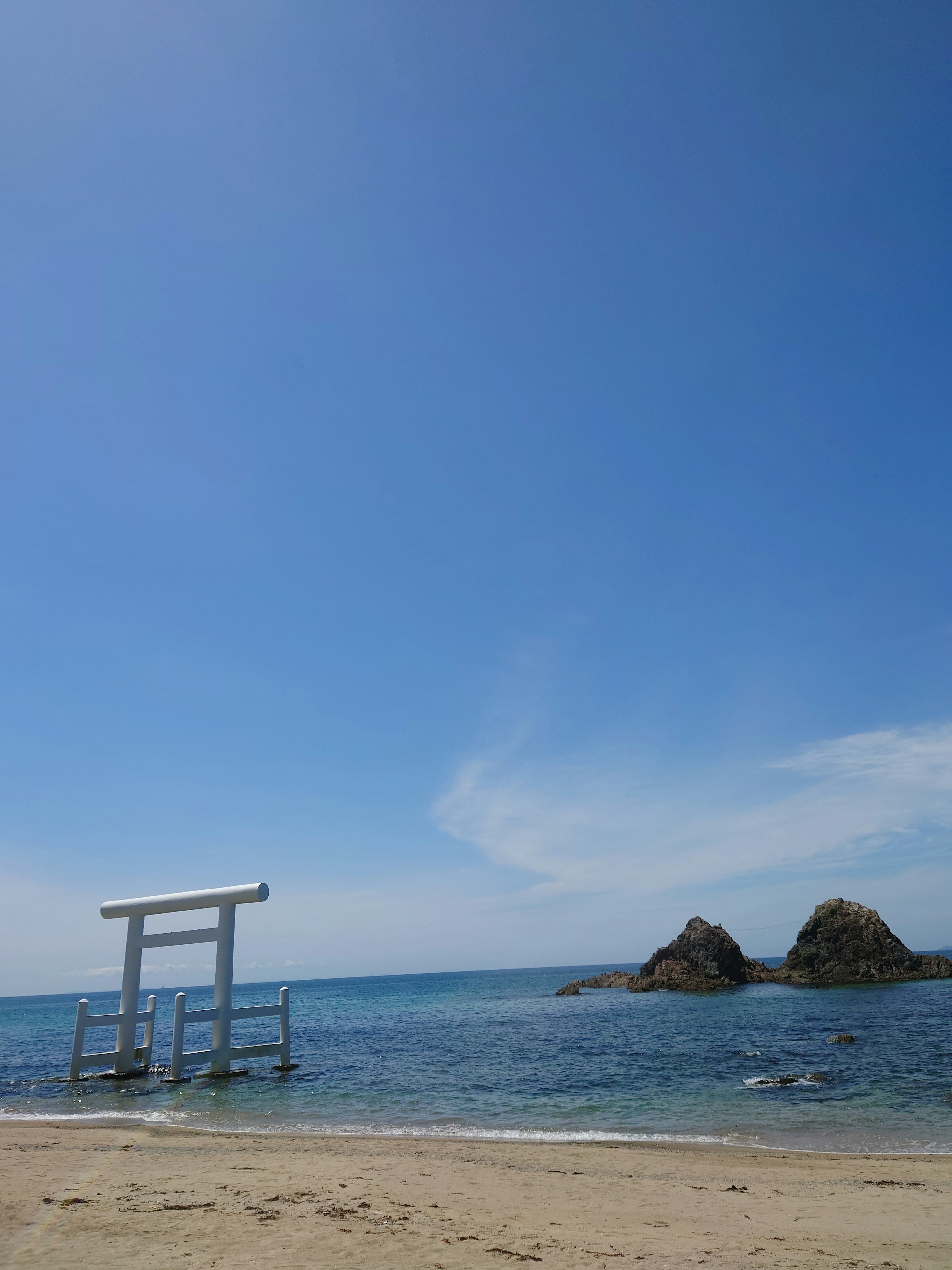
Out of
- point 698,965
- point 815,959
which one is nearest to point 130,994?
point 698,965

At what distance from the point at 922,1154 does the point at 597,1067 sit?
1169 centimetres

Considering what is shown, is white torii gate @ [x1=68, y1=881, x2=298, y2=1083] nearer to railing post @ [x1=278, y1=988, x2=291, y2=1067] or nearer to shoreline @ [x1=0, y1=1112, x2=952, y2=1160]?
railing post @ [x1=278, y1=988, x2=291, y2=1067]

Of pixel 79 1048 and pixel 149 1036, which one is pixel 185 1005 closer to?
pixel 79 1048

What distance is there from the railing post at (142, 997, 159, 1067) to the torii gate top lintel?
4.11 metres

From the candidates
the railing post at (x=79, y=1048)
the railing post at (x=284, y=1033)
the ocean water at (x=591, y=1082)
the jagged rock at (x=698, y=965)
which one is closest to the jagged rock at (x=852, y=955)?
the jagged rock at (x=698, y=965)

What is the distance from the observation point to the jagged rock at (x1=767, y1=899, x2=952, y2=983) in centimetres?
5981

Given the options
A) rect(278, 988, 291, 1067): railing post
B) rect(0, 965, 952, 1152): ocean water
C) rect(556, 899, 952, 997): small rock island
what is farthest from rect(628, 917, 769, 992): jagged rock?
rect(278, 988, 291, 1067): railing post

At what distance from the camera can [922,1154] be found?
1205 cm

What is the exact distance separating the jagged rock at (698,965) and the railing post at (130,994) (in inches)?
1893

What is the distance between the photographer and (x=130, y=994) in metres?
21.6

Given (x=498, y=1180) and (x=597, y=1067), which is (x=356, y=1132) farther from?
(x=597, y=1067)

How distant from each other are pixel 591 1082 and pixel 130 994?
13778 mm

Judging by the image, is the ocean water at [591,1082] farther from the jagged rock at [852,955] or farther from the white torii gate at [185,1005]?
the jagged rock at [852,955]

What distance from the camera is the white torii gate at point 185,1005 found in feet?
66.3
